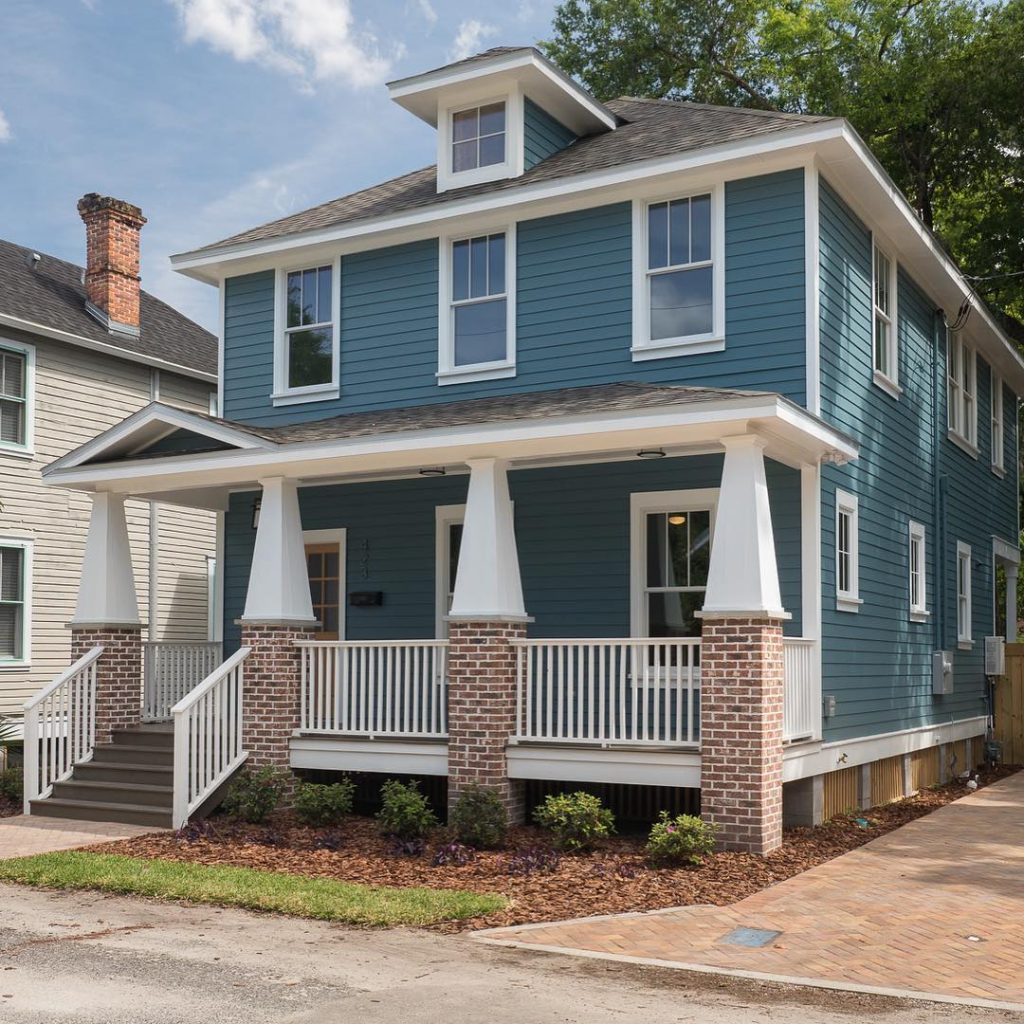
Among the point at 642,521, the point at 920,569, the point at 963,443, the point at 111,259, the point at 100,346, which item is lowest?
the point at 920,569

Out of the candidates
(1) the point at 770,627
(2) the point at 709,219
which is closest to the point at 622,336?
(2) the point at 709,219

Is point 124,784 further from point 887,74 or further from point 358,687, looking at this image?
point 887,74

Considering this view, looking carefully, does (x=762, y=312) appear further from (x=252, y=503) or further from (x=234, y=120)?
(x=234, y=120)

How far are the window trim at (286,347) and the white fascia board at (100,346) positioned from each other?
593cm

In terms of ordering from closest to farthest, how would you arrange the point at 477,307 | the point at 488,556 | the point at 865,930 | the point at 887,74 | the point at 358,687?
1. the point at 865,930
2. the point at 488,556
3. the point at 358,687
4. the point at 477,307
5. the point at 887,74

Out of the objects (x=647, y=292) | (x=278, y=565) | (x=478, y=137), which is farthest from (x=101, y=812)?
(x=478, y=137)

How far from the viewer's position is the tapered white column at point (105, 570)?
14508 mm

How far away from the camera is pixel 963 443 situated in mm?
19062

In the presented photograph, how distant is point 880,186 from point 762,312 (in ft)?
7.09

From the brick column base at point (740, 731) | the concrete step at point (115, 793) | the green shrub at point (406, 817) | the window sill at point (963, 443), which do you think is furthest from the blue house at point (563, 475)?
the window sill at point (963, 443)

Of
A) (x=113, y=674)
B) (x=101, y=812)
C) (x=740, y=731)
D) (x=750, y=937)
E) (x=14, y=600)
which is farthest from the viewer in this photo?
(x=14, y=600)

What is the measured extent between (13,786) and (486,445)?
6.71 m

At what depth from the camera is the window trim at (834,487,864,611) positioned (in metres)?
13.4

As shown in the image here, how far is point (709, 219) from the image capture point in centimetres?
1336
